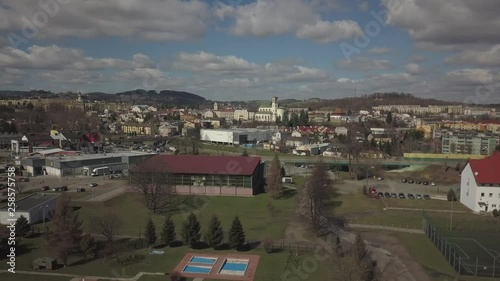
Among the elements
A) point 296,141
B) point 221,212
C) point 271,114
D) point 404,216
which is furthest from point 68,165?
point 271,114

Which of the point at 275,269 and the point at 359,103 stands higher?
the point at 359,103

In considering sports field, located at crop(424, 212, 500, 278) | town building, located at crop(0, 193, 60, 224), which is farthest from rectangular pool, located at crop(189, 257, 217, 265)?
sports field, located at crop(424, 212, 500, 278)

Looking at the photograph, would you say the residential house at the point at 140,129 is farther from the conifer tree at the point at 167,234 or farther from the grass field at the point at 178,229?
the conifer tree at the point at 167,234

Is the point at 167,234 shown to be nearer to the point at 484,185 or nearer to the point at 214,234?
the point at 214,234

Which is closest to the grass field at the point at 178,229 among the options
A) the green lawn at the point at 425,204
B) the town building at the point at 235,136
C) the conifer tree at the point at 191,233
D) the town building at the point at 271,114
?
the conifer tree at the point at 191,233

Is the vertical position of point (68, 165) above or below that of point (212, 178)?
below

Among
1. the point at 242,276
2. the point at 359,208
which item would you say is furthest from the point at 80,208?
the point at 359,208

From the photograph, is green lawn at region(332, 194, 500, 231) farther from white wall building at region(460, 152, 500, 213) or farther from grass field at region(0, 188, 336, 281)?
grass field at region(0, 188, 336, 281)

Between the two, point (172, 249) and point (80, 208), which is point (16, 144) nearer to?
point (80, 208)
